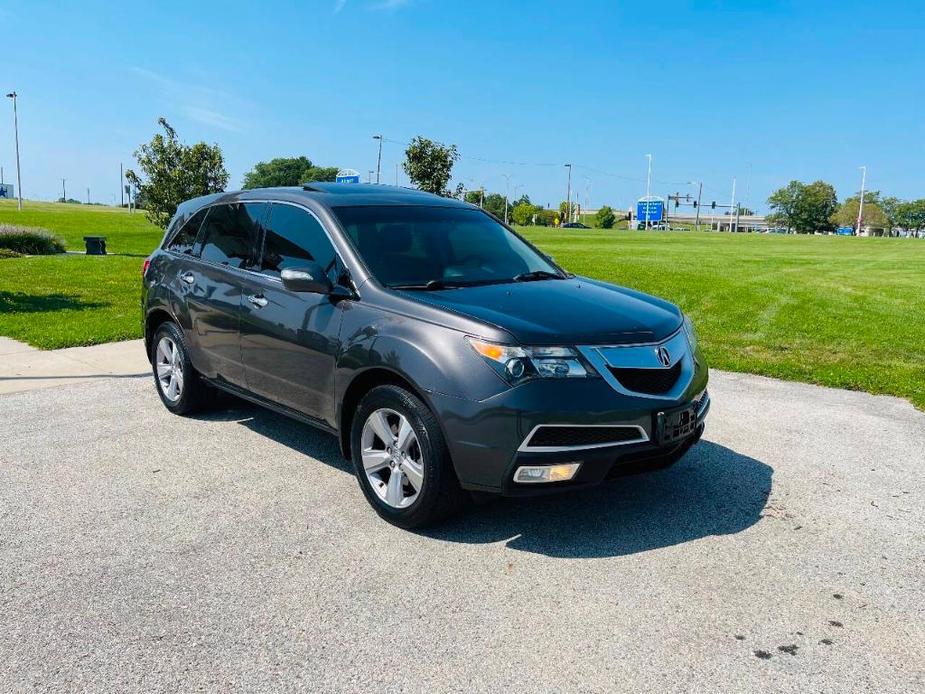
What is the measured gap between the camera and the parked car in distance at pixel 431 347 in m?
3.69

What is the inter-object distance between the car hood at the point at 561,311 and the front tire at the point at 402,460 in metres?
0.56

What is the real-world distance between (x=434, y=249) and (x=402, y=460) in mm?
1442

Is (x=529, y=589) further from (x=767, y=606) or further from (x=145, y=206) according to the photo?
(x=145, y=206)

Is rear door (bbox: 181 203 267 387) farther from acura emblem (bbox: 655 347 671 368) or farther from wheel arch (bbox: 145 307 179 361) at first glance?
acura emblem (bbox: 655 347 671 368)

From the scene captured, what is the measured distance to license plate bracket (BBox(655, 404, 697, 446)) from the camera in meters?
3.86

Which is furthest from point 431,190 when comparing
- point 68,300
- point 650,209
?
point 650,209

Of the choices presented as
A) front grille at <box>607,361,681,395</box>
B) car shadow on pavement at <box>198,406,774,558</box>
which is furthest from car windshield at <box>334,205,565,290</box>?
car shadow on pavement at <box>198,406,774,558</box>

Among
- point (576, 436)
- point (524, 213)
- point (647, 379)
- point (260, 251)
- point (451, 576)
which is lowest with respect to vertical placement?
point (451, 576)

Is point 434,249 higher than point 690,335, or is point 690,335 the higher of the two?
point 434,249

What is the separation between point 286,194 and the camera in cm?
521

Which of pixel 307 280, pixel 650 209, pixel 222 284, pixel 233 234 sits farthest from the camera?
pixel 650 209

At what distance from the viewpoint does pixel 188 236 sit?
6.18 metres

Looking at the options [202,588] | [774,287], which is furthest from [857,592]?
[774,287]

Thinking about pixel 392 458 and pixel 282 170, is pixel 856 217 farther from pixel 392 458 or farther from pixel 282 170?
pixel 392 458
